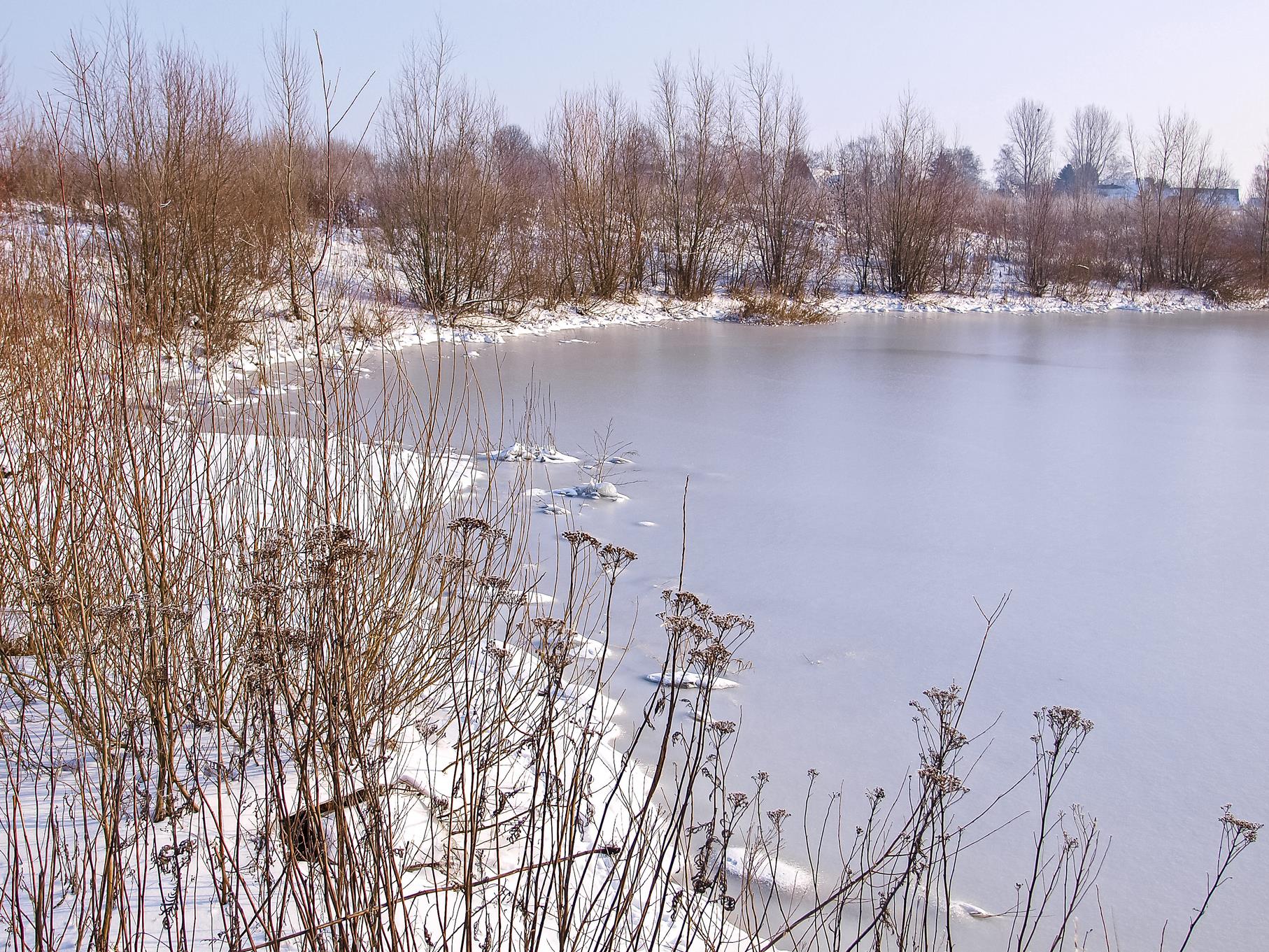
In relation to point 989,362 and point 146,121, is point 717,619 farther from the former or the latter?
point 989,362

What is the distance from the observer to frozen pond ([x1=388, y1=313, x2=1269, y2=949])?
115 inches

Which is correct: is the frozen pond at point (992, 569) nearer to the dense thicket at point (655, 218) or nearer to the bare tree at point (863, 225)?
the dense thicket at point (655, 218)

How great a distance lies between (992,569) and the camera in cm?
499

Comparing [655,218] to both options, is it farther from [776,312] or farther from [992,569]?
[992,569]

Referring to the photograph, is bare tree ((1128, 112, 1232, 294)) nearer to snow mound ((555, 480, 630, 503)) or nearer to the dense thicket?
the dense thicket

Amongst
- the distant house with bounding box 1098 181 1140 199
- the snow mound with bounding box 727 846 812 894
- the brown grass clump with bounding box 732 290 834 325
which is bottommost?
the snow mound with bounding box 727 846 812 894

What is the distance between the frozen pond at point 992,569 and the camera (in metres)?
2.93

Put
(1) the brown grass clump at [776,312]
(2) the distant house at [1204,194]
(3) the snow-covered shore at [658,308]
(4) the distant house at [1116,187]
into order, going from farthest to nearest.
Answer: (4) the distant house at [1116,187] < (2) the distant house at [1204,194] < (1) the brown grass clump at [776,312] < (3) the snow-covered shore at [658,308]

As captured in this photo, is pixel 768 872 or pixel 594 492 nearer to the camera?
pixel 768 872

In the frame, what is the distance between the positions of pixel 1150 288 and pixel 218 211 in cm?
2780

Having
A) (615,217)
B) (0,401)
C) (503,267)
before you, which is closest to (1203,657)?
(0,401)

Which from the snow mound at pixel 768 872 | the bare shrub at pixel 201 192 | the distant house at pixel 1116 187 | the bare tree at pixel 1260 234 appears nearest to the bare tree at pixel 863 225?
the bare tree at pixel 1260 234

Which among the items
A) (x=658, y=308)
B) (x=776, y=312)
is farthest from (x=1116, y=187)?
(x=776, y=312)

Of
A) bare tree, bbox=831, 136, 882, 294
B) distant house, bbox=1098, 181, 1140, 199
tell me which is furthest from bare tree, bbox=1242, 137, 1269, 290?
distant house, bbox=1098, 181, 1140, 199
